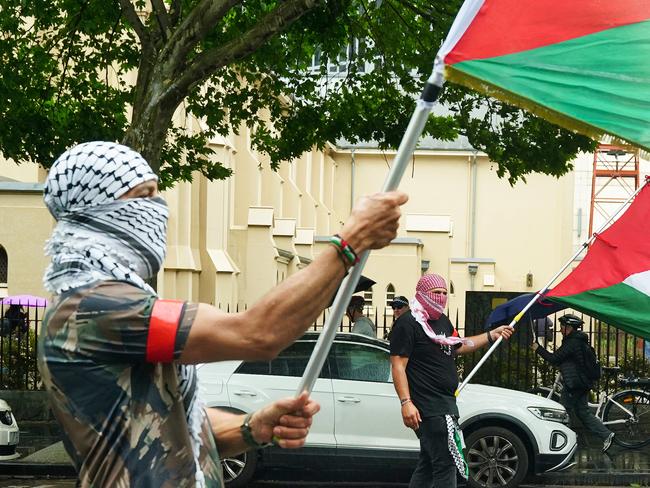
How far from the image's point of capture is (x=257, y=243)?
131ft

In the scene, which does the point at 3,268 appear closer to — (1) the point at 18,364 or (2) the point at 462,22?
(1) the point at 18,364

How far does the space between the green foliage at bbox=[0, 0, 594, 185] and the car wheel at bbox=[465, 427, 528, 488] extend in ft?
16.9

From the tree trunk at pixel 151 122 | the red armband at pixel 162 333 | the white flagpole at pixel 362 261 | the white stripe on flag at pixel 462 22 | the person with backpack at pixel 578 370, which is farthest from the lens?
the person with backpack at pixel 578 370

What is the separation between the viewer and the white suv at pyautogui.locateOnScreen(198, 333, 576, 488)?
37.1 ft

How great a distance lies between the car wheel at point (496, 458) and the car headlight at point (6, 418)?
4973 millimetres

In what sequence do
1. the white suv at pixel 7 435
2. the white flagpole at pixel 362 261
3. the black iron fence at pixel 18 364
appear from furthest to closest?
1. the black iron fence at pixel 18 364
2. the white suv at pixel 7 435
3. the white flagpole at pixel 362 261

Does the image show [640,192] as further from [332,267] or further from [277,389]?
[332,267]

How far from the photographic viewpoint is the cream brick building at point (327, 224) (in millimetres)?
29578

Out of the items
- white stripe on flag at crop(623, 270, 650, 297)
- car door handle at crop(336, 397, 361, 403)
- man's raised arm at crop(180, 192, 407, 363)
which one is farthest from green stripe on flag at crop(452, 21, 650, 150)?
car door handle at crop(336, 397, 361, 403)

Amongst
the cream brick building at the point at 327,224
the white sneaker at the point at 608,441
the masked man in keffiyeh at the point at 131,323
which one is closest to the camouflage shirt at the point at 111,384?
the masked man in keffiyeh at the point at 131,323

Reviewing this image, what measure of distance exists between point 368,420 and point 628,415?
5.99 metres

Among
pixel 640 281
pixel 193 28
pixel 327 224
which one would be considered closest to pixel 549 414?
pixel 640 281

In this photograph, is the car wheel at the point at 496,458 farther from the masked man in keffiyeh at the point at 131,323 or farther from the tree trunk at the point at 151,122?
the masked man in keffiyeh at the point at 131,323

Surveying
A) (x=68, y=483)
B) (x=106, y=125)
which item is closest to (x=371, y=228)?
(x=68, y=483)
